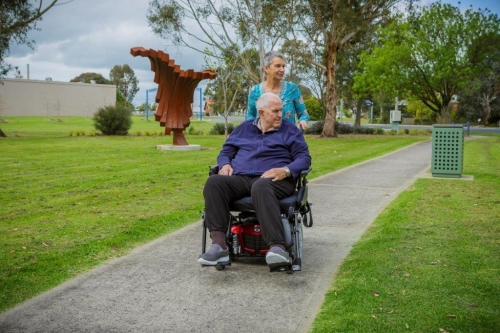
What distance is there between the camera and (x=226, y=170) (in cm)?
508

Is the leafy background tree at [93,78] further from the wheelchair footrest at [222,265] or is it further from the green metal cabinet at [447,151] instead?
the wheelchair footrest at [222,265]

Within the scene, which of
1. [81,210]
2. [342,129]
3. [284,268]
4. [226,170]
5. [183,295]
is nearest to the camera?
[183,295]

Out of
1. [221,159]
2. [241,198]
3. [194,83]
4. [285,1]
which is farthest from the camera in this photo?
[285,1]

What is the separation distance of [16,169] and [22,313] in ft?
33.5

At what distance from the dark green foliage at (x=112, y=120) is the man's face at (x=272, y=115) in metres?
25.4

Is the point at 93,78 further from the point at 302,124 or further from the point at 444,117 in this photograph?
the point at 302,124

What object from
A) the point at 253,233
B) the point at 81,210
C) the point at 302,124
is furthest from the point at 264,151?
the point at 81,210

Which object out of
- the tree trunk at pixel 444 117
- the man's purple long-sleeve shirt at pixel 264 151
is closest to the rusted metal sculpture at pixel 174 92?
the man's purple long-sleeve shirt at pixel 264 151

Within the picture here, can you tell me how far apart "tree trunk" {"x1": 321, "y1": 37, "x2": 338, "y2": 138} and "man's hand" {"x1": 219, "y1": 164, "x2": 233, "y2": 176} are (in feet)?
86.3

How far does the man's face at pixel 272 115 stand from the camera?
5074 millimetres

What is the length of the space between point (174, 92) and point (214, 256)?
16.6m

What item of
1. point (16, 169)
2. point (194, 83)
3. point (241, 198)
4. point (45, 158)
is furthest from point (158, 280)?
point (194, 83)

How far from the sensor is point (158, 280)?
15.1 ft

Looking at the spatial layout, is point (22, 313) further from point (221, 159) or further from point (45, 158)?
point (45, 158)
